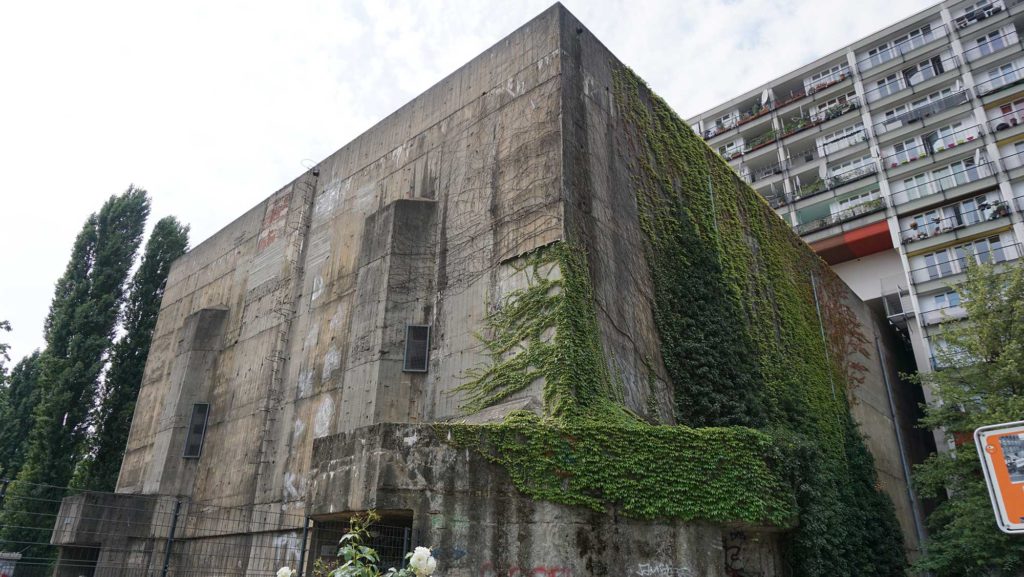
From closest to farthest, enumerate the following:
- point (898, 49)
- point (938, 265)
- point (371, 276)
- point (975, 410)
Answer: point (371, 276)
point (975, 410)
point (938, 265)
point (898, 49)

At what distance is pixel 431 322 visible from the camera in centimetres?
1739

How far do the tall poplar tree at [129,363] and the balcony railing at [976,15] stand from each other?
42.3 m

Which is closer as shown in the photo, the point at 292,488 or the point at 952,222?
the point at 292,488

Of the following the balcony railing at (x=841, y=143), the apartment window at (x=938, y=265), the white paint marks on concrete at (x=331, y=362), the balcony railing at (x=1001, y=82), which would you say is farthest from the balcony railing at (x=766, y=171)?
the white paint marks on concrete at (x=331, y=362)

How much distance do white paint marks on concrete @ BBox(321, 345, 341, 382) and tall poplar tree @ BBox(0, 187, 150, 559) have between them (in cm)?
1467

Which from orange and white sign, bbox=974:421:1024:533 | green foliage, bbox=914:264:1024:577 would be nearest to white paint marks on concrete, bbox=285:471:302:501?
orange and white sign, bbox=974:421:1024:533

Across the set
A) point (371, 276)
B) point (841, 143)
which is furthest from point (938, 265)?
point (371, 276)

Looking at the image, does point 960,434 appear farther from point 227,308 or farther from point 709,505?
point 227,308

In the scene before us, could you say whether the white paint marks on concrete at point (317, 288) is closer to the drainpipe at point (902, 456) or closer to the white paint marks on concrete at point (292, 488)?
the white paint marks on concrete at point (292, 488)

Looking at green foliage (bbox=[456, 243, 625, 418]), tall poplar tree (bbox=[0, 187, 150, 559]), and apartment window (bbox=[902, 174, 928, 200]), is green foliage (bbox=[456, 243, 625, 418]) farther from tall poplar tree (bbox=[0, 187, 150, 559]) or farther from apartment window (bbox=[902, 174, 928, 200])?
apartment window (bbox=[902, 174, 928, 200])

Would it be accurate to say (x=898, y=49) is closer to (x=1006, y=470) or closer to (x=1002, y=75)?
(x=1002, y=75)

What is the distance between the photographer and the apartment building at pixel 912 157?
32688mm

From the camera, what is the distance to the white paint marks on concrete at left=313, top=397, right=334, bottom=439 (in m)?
18.3

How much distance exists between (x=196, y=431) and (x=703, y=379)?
16.5 metres
